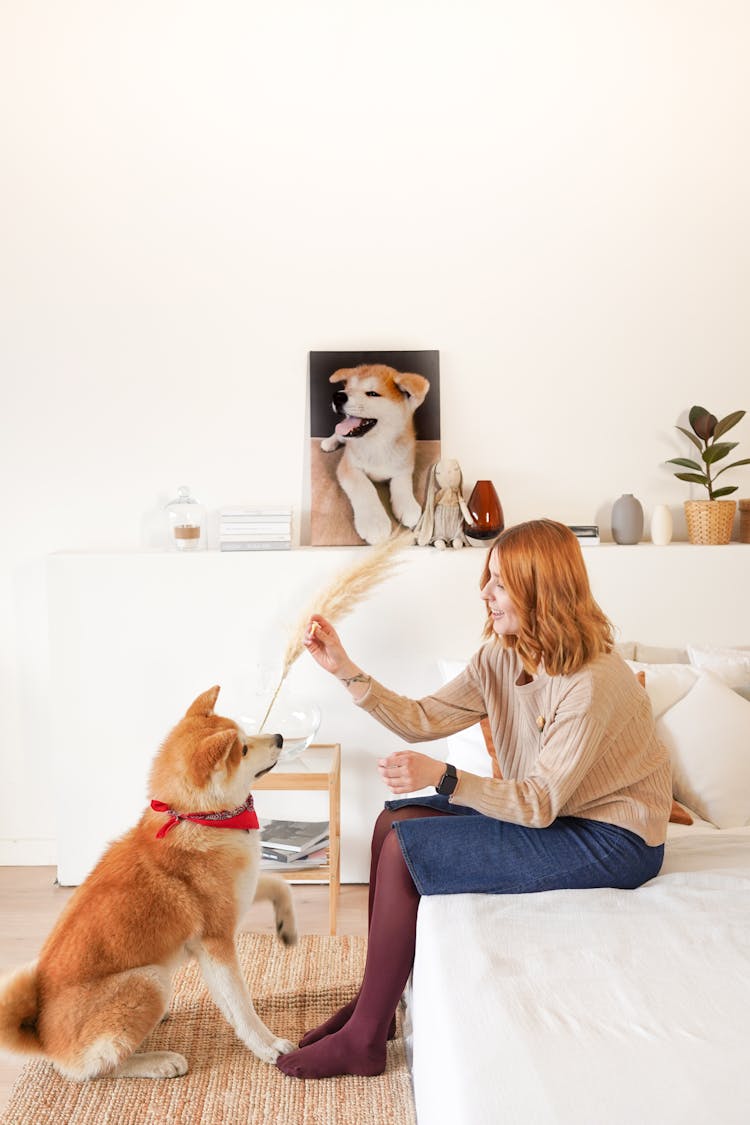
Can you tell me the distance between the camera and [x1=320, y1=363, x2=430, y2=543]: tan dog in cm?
317

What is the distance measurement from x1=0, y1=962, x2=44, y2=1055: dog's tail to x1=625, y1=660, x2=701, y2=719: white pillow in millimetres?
1567

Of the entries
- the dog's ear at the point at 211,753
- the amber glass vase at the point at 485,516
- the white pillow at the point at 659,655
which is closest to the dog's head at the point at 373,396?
Answer: the amber glass vase at the point at 485,516

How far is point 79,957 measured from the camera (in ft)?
5.96

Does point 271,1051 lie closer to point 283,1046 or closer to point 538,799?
point 283,1046

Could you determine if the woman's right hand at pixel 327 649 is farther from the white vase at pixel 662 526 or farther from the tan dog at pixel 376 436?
the white vase at pixel 662 526

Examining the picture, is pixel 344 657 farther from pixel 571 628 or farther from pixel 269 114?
pixel 269 114

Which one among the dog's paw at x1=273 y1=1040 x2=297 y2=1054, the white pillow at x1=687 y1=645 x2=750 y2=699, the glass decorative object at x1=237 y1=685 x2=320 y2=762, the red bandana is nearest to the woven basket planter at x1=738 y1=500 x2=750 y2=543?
the white pillow at x1=687 y1=645 x2=750 y2=699

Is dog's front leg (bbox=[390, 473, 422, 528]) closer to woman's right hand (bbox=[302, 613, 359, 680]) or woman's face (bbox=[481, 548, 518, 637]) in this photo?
woman's right hand (bbox=[302, 613, 359, 680])

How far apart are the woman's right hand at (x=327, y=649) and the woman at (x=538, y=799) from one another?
0.36 m

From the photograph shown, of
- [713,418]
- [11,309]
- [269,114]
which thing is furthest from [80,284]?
[713,418]

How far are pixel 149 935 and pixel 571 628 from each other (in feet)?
3.26

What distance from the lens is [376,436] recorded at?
3.18 m

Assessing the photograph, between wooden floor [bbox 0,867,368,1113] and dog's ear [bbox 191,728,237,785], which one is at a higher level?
dog's ear [bbox 191,728,237,785]

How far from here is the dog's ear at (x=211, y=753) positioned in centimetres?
190
